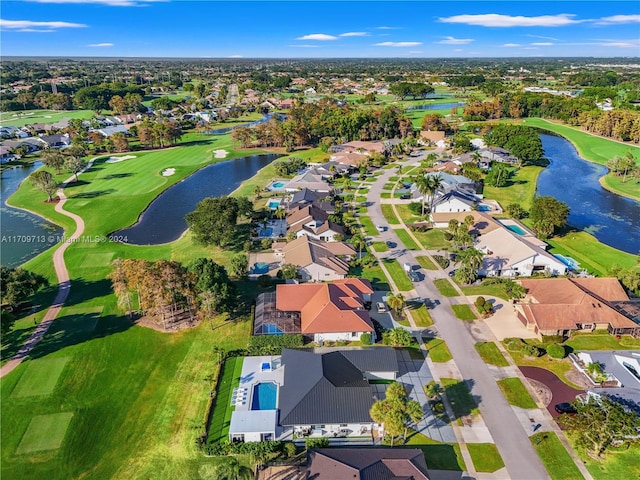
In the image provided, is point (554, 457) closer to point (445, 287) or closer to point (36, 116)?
point (445, 287)

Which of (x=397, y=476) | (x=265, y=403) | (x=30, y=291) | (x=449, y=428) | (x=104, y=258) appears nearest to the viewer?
(x=397, y=476)

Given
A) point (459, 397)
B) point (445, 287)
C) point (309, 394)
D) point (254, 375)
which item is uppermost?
point (309, 394)

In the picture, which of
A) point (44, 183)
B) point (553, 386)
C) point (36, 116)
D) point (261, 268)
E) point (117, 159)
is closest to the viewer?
point (553, 386)

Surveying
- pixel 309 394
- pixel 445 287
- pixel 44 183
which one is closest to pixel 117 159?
pixel 44 183

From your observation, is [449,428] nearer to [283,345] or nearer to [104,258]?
[283,345]

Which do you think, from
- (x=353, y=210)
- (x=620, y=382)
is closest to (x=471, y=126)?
(x=353, y=210)

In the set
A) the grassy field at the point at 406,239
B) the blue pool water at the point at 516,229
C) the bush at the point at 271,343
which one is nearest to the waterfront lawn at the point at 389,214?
the grassy field at the point at 406,239

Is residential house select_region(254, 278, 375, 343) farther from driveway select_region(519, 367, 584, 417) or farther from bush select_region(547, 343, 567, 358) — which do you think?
bush select_region(547, 343, 567, 358)
